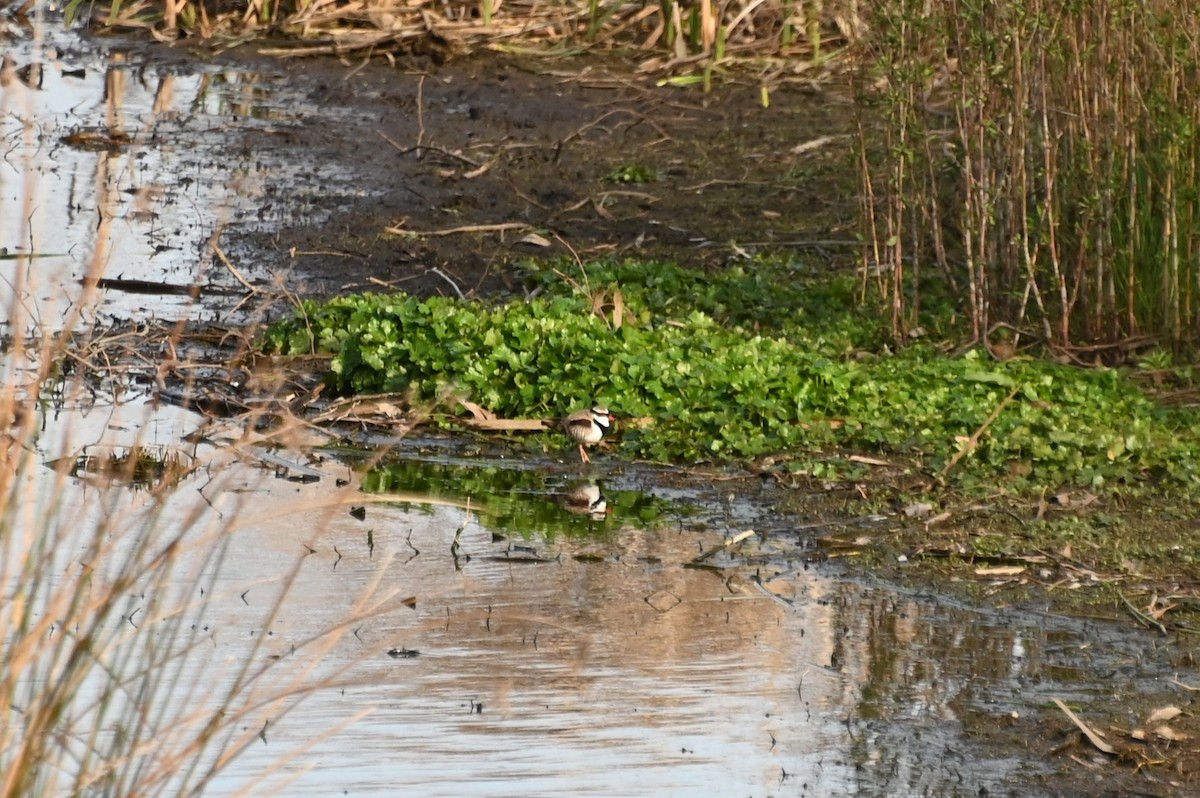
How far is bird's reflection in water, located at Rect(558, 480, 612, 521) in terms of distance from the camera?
7527 mm

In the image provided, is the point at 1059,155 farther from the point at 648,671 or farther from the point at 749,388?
the point at 648,671

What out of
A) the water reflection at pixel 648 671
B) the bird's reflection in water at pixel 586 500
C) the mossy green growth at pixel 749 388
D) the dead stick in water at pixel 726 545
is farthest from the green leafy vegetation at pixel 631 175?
the dead stick in water at pixel 726 545

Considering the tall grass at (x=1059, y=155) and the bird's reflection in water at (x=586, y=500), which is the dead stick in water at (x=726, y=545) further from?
the tall grass at (x=1059, y=155)

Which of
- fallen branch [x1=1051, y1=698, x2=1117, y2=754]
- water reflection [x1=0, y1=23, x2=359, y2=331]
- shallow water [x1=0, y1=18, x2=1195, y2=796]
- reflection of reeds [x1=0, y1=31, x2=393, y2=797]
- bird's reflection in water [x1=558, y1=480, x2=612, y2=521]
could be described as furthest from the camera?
water reflection [x1=0, y1=23, x2=359, y2=331]

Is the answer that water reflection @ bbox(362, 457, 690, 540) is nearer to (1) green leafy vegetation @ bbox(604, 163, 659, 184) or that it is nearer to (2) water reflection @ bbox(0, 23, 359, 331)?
(2) water reflection @ bbox(0, 23, 359, 331)

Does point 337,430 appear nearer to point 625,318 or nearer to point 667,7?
point 625,318

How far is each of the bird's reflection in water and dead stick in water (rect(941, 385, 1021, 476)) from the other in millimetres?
1377

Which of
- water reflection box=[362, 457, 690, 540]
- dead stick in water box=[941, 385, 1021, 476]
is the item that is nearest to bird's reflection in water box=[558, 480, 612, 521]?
water reflection box=[362, 457, 690, 540]

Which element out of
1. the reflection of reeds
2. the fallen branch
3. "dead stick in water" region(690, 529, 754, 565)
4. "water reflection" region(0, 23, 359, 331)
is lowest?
"dead stick in water" region(690, 529, 754, 565)

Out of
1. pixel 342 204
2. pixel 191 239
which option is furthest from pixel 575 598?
pixel 342 204

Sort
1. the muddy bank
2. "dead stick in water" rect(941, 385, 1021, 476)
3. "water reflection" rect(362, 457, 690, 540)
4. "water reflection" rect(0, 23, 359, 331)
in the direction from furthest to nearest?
the muddy bank < "water reflection" rect(0, 23, 359, 331) < "dead stick in water" rect(941, 385, 1021, 476) < "water reflection" rect(362, 457, 690, 540)

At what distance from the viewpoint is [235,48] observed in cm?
1723

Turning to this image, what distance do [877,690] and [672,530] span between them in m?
1.65

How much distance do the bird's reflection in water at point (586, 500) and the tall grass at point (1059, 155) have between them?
247 centimetres
